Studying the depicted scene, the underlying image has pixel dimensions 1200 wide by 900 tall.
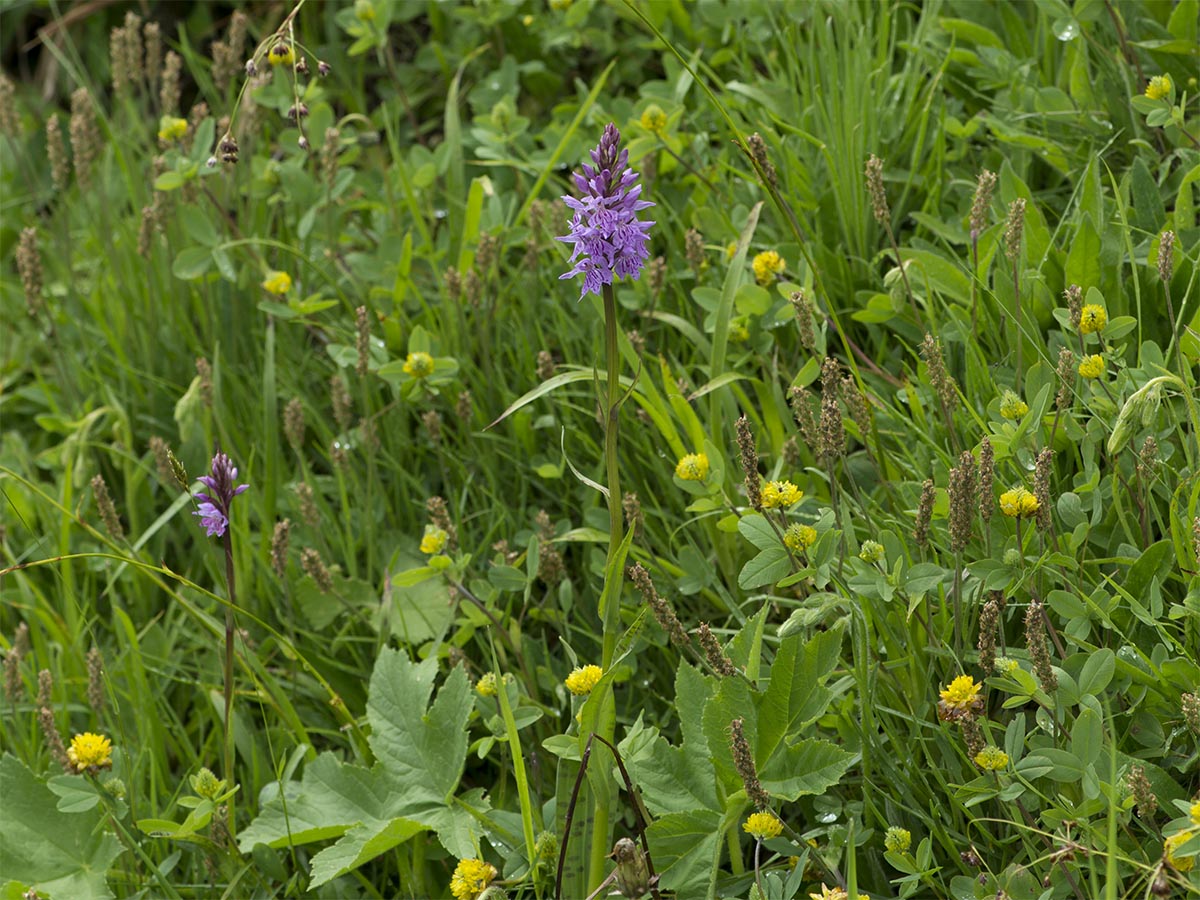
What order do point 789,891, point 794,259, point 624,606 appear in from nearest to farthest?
1. point 789,891
2. point 624,606
3. point 794,259

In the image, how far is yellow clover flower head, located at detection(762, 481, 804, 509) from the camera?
1851 millimetres

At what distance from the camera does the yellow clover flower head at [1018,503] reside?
1740 millimetres

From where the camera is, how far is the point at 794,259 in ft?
8.67

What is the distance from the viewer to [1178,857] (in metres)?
1.48

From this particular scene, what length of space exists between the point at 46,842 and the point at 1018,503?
1674mm

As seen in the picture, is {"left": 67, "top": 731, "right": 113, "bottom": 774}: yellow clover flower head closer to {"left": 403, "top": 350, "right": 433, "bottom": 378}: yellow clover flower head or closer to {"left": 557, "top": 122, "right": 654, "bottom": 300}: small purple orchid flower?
{"left": 403, "top": 350, "right": 433, "bottom": 378}: yellow clover flower head

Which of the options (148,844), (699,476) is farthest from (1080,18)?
(148,844)

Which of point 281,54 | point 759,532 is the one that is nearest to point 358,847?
point 759,532

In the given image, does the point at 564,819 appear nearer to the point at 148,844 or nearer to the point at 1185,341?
the point at 148,844

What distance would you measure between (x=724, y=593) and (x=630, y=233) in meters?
0.85

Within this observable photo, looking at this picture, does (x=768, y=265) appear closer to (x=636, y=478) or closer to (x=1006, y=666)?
(x=636, y=478)

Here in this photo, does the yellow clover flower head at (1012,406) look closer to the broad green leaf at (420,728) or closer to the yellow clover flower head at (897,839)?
the yellow clover flower head at (897,839)

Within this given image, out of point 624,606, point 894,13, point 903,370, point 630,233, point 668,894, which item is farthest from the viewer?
point 894,13

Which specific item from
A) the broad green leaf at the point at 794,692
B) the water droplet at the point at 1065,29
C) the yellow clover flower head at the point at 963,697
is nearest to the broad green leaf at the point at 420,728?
the broad green leaf at the point at 794,692
